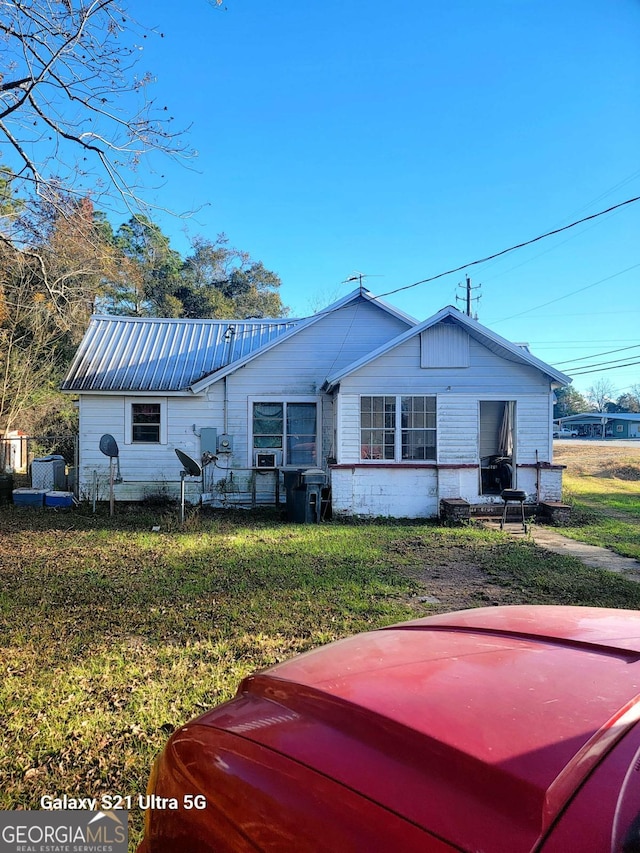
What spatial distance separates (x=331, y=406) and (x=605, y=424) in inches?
2998

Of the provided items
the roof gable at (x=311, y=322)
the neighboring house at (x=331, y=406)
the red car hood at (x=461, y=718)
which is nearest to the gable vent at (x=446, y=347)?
the neighboring house at (x=331, y=406)

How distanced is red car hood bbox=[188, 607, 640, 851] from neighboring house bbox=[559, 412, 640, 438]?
77.4m

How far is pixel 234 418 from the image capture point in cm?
1254

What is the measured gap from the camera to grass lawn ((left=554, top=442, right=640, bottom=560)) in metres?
9.03

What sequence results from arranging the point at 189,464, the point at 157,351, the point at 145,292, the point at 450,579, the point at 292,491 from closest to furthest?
the point at 450,579, the point at 292,491, the point at 189,464, the point at 157,351, the point at 145,292

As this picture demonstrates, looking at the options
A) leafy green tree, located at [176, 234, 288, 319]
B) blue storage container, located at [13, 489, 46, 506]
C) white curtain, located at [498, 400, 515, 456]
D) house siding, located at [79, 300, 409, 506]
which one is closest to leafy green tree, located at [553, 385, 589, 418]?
leafy green tree, located at [176, 234, 288, 319]

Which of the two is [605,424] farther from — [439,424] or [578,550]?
[578,550]

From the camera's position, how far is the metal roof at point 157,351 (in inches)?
488

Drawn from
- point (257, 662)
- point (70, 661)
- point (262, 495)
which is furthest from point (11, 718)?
point (262, 495)

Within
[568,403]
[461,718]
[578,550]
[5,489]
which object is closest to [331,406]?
[578,550]

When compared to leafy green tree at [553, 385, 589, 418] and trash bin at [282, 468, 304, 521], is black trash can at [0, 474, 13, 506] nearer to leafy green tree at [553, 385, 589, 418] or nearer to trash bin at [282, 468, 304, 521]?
trash bin at [282, 468, 304, 521]

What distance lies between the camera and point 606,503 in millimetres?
13625

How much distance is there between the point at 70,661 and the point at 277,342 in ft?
31.2

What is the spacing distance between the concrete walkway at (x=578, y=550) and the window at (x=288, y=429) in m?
4.82
